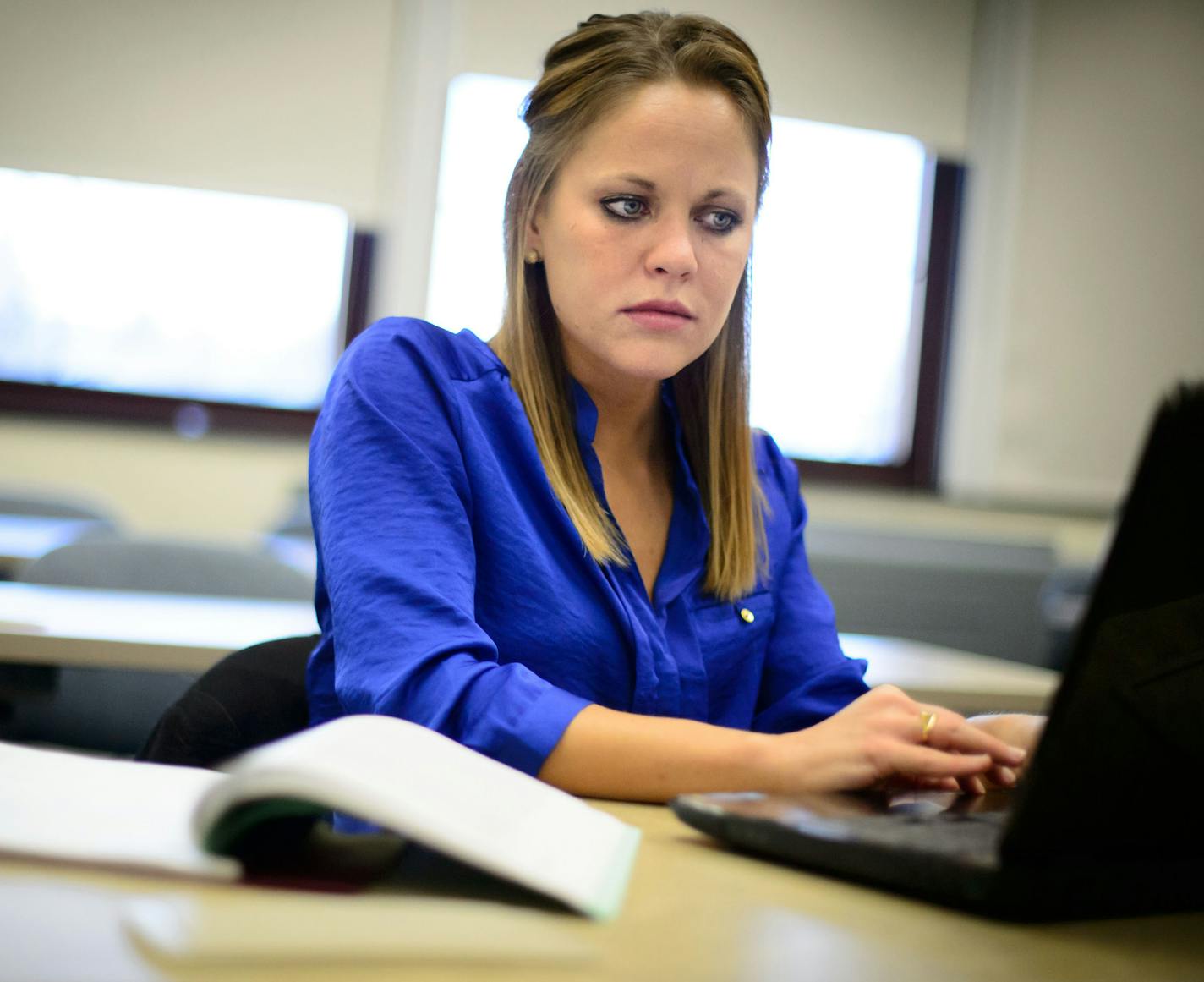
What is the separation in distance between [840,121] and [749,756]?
4.19 m

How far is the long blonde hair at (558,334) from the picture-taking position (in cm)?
119

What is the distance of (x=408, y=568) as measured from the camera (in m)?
0.94

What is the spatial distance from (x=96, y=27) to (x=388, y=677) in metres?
4.02

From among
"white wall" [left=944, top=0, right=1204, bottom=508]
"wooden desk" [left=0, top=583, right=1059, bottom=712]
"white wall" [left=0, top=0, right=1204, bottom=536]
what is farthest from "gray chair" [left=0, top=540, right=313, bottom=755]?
"white wall" [left=944, top=0, right=1204, bottom=508]

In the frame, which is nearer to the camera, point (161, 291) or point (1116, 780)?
point (1116, 780)

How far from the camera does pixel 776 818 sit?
63cm

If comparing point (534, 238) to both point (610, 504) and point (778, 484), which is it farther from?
point (778, 484)

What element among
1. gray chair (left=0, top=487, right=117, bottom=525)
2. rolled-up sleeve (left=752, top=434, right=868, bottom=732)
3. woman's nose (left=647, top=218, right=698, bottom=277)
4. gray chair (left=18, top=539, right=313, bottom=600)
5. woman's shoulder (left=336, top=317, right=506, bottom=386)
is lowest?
gray chair (left=0, top=487, right=117, bottom=525)

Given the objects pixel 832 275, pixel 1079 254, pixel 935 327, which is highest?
pixel 1079 254

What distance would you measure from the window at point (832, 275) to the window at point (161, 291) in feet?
1.63

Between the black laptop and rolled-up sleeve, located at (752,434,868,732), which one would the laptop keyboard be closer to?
the black laptop

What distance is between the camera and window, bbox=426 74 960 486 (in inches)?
175

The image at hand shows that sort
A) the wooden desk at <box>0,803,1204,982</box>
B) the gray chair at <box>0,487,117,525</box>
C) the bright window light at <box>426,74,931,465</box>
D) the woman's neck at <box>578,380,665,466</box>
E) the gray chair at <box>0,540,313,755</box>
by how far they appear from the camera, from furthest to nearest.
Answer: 1. the bright window light at <box>426,74,931,465</box>
2. the gray chair at <box>0,487,117,525</box>
3. the gray chair at <box>0,540,313,755</box>
4. the woman's neck at <box>578,380,665,466</box>
5. the wooden desk at <box>0,803,1204,982</box>

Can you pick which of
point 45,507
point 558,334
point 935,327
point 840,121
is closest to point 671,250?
point 558,334
